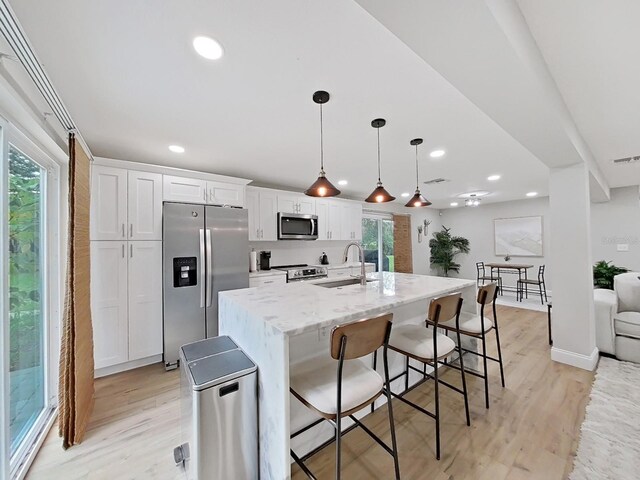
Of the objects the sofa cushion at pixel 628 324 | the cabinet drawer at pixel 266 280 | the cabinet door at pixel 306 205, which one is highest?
the cabinet door at pixel 306 205

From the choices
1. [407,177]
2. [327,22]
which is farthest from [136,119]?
[407,177]

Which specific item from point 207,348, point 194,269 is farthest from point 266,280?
point 207,348

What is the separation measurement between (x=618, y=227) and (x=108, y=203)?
8750 millimetres

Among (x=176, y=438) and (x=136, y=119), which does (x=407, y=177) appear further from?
(x=176, y=438)

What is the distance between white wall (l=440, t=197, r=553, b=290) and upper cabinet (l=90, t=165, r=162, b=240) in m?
7.70

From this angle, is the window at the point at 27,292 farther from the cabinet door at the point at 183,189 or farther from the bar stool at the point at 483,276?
the bar stool at the point at 483,276

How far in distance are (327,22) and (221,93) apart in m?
0.92

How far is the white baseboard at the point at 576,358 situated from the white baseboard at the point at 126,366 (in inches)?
180

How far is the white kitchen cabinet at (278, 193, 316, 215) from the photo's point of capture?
169 inches

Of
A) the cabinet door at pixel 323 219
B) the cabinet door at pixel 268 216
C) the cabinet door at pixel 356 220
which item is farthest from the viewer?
the cabinet door at pixel 356 220

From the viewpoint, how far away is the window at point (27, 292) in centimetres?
147

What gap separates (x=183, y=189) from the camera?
3246 mm

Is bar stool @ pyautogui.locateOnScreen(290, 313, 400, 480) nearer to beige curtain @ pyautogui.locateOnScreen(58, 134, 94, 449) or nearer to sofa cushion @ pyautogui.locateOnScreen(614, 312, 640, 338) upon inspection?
beige curtain @ pyautogui.locateOnScreen(58, 134, 94, 449)

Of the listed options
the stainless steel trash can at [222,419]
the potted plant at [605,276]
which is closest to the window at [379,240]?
the potted plant at [605,276]
